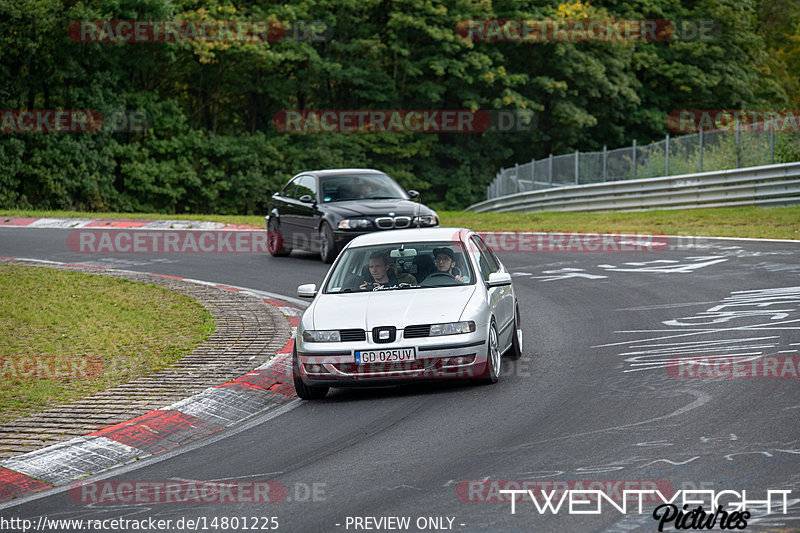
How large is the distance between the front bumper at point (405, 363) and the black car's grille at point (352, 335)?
0.17ft

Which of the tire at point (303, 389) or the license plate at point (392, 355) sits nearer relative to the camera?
the license plate at point (392, 355)

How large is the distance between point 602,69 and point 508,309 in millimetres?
47573

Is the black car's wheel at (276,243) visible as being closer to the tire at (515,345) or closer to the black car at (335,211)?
the black car at (335,211)

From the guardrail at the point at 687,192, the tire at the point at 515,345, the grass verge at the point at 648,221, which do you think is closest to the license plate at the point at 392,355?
the tire at the point at 515,345

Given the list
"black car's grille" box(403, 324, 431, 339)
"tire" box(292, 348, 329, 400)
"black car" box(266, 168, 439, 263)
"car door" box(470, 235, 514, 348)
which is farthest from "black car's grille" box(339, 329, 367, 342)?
"black car" box(266, 168, 439, 263)

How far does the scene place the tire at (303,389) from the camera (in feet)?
31.3

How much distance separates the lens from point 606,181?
3491 cm

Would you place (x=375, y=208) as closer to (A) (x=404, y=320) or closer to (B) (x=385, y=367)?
(A) (x=404, y=320)

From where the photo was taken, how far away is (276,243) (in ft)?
70.6

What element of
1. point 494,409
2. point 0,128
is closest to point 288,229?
point 494,409

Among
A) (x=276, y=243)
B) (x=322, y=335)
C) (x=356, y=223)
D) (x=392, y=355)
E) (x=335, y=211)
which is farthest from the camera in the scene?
(x=276, y=243)

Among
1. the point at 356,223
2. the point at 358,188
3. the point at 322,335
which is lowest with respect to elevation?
the point at 322,335

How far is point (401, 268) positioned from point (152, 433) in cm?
327

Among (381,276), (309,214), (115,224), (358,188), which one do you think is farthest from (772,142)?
(381,276)
